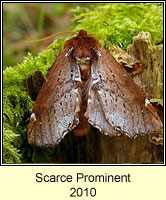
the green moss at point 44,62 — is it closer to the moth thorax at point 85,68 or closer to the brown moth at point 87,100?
the brown moth at point 87,100

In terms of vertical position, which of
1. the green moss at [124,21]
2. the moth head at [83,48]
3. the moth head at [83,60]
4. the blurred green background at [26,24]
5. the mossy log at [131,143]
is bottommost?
the mossy log at [131,143]

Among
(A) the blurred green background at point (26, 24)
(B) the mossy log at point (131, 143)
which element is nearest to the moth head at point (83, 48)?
(B) the mossy log at point (131, 143)

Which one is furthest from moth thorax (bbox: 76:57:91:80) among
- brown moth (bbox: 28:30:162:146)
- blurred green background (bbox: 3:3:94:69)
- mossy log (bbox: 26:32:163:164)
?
blurred green background (bbox: 3:3:94:69)

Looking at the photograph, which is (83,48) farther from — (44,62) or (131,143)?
(131,143)

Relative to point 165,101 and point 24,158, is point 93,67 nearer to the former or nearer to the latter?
point 165,101

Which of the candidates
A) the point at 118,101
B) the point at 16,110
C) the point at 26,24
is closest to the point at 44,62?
the point at 16,110

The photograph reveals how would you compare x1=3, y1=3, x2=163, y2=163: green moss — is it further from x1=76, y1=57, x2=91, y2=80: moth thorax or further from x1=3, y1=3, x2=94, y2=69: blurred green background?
x1=3, y1=3, x2=94, y2=69: blurred green background
